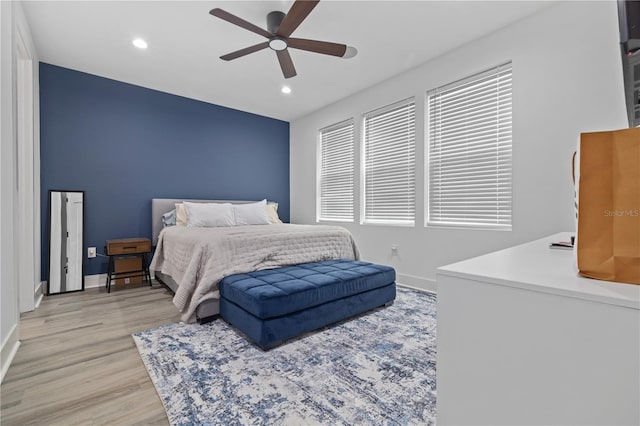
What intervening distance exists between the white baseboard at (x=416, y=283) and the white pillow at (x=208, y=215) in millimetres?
2305

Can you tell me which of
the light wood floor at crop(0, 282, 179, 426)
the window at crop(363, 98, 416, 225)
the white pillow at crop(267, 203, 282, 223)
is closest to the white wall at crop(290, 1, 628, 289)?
the window at crop(363, 98, 416, 225)

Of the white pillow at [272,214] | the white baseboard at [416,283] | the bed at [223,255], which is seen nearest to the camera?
the bed at [223,255]

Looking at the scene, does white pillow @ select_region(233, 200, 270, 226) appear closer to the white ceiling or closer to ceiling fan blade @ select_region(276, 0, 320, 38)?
the white ceiling

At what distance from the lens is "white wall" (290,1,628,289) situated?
2.11 meters

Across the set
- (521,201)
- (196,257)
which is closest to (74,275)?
(196,257)

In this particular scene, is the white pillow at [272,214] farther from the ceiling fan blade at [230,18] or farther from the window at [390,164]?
the ceiling fan blade at [230,18]

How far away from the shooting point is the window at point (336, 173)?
4316 millimetres

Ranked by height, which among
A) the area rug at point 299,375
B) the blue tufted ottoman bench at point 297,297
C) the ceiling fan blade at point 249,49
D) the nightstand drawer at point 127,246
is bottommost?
the area rug at point 299,375

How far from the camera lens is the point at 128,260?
353 centimetres

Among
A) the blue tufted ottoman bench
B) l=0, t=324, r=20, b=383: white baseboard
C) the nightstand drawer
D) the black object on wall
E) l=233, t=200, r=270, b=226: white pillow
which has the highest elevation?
the black object on wall

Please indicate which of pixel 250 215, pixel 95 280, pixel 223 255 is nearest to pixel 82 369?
pixel 223 255

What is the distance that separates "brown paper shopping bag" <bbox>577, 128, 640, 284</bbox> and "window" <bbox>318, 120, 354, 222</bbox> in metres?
3.66

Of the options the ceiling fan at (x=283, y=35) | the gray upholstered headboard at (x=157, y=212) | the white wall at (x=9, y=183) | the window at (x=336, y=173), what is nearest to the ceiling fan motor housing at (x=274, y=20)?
the ceiling fan at (x=283, y=35)

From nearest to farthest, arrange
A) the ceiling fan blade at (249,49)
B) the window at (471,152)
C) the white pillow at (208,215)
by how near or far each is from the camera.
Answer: the ceiling fan blade at (249,49) → the window at (471,152) → the white pillow at (208,215)
